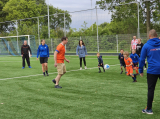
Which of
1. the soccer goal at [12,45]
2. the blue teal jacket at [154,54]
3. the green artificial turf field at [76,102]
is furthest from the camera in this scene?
the soccer goal at [12,45]

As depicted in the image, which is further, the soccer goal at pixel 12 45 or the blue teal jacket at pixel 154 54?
the soccer goal at pixel 12 45

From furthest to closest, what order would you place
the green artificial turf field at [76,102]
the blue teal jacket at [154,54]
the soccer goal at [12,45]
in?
1. the soccer goal at [12,45]
2. the green artificial turf field at [76,102]
3. the blue teal jacket at [154,54]

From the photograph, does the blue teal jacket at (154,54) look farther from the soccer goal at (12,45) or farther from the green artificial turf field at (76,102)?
the soccer goal at (12,45)

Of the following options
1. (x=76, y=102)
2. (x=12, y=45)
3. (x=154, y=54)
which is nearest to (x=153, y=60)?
(x=154, y=54)

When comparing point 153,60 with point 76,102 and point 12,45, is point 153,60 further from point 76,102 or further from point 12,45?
point 12,45

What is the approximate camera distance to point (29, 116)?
5457 mm

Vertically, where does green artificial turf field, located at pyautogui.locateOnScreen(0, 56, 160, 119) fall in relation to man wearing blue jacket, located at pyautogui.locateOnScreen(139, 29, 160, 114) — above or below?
below

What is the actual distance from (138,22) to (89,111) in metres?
22.1

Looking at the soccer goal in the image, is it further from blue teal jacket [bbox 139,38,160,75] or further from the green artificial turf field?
blue teal jacket [bbox 139,38,160,75]

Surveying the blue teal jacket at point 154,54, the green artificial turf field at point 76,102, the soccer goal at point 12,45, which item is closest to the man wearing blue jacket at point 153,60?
the blue teal jacket at point 154,54

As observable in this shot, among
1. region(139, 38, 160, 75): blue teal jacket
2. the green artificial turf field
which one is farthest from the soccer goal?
region(139, 38, 160, 75): blue teal jacket

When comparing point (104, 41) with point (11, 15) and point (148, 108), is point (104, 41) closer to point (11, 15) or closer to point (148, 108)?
point (148, 108)

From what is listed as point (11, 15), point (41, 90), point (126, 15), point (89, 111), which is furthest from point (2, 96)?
point (11, 15)

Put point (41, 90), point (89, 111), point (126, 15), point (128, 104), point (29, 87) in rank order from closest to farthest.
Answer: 1. point (89, 111)
2. point (128, 104)
3. point (41, 90)
4. point (29, 87)
5. point (126, 15)
